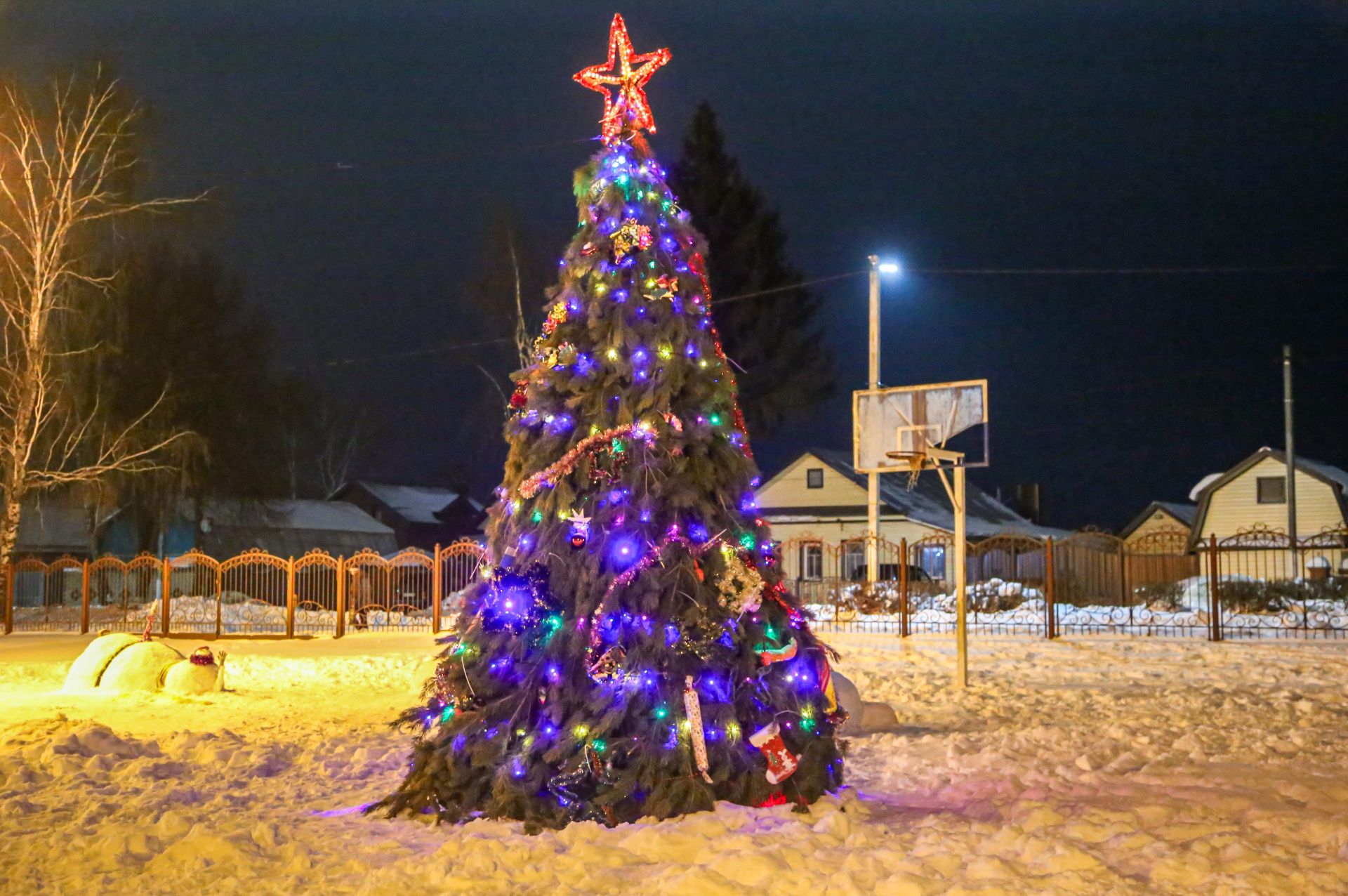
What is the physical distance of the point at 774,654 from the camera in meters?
6.68

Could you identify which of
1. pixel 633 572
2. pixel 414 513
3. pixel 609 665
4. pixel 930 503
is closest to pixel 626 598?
pixel 633 572

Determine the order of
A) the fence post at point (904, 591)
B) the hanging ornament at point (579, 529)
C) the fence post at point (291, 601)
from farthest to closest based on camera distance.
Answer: the fence post at point (291, 601) → the fence post at point (904, 591) → the hanging ornament at point (579, 529)

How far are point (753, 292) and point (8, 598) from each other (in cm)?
2274

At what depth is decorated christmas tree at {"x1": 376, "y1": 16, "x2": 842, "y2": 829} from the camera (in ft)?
20.9

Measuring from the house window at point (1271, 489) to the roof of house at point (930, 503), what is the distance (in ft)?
24.7

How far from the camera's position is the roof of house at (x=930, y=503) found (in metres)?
42.0

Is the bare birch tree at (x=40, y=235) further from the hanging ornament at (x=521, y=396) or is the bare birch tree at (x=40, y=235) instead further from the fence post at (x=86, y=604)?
the hanging ornament at (x=521, y=396)

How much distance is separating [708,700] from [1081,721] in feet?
16.7

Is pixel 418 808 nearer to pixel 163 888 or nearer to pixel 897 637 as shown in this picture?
pixel 163 888

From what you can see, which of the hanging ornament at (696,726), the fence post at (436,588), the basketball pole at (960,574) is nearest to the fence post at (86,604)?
the fence post at (436,588)

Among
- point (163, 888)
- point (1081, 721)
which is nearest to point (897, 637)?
point (1081, 721)

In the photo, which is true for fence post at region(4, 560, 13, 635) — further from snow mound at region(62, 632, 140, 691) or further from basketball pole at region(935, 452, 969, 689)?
basketball pole at region(935, 452, 969, 689)

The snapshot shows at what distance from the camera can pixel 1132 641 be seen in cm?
1931

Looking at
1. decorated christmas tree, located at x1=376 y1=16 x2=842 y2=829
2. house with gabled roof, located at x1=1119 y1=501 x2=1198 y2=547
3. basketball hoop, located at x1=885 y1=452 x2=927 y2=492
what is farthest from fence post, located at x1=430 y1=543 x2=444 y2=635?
house with gabled roof, located at x1=1119 y1=501 x2=1198 y2=547
